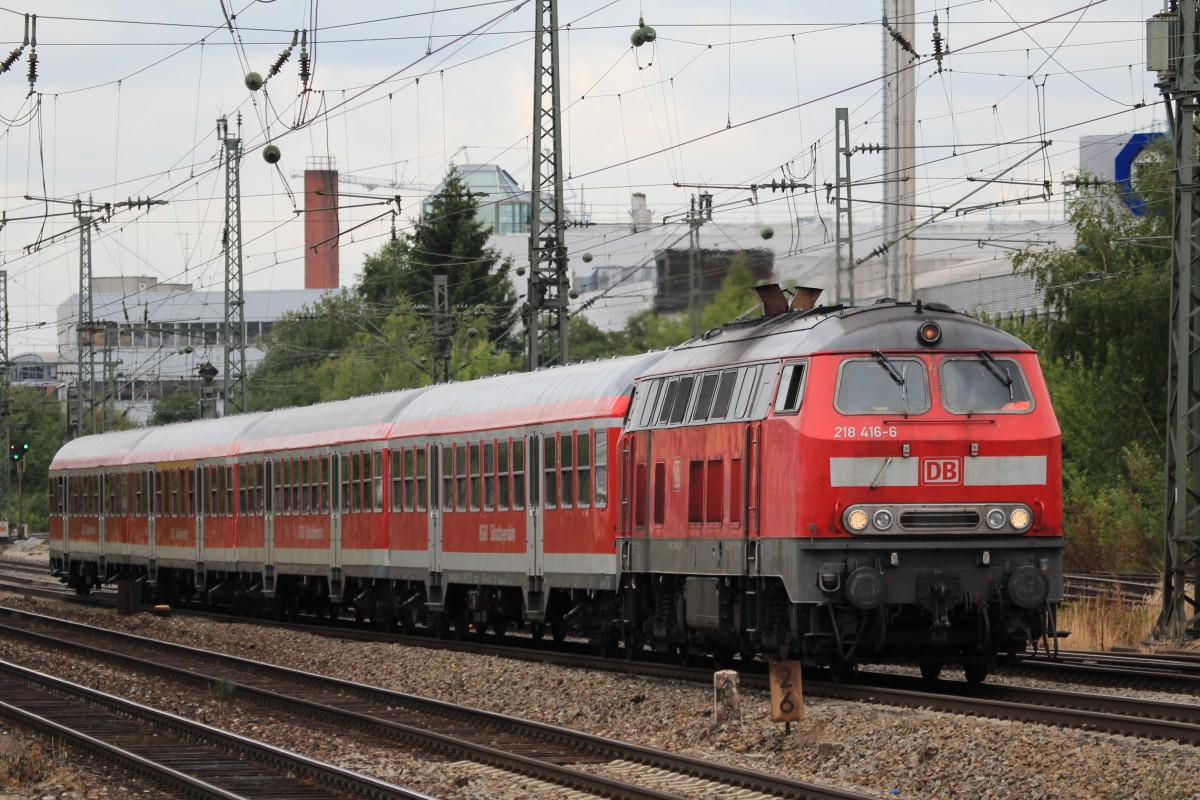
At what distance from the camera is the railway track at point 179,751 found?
1397cm

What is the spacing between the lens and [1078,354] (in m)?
51.1

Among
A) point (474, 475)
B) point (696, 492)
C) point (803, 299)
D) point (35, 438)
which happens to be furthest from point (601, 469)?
point (35, 438)

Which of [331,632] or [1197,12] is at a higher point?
[1197,12]

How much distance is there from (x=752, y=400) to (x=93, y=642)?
55.9ft

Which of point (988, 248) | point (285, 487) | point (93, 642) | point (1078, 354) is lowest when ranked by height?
point (93, 642)

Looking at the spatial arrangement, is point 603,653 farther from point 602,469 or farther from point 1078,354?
point 1078,354

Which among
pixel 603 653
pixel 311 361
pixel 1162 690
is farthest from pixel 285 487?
pixel 311 361

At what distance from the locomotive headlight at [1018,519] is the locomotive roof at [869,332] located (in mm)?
1521

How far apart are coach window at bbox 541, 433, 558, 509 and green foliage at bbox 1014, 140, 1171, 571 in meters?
24.2

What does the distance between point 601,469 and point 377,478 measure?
9006 mm

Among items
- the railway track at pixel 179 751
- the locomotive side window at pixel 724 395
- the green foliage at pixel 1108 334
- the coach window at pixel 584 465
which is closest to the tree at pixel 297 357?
the green foliage at pixel 1108 334

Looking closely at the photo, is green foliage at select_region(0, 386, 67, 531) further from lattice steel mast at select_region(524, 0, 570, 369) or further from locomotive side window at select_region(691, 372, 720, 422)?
locomotive side window at select_region(691, 372, 720, 422)

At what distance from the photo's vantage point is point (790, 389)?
56.0ft

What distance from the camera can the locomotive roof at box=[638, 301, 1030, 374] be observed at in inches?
669
